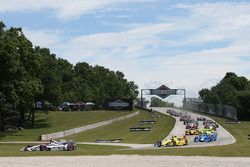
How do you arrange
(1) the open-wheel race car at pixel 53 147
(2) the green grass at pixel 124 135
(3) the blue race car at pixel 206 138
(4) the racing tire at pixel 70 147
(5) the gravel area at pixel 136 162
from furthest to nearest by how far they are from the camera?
(2) the green grass at pixel 124 135 → (3) the blue race car at pixel 206 138 → (4) the racing tire at pixel 70 147 → (1) the open-wheel race car at pixel 53 147 → (5) the gravel area at pixel 136 162

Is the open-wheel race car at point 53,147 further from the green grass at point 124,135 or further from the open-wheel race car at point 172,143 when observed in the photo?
the green grass at point 124,135

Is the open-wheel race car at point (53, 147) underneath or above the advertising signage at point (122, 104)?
underneath

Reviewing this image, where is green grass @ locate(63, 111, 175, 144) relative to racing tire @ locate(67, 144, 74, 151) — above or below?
below

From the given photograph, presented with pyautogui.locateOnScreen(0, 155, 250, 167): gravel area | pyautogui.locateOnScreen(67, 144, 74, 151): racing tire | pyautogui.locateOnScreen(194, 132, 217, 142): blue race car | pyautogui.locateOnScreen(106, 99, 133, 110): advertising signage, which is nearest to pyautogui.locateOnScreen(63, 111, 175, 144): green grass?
pyautogui.locateOnScreen(194, 132, 217, 142): blue race car

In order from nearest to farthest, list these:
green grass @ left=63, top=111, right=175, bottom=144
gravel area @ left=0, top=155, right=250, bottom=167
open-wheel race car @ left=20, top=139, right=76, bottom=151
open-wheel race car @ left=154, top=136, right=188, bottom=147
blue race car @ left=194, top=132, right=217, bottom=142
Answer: gravel area @ left=0, top=155, right=250, bottom=167
open-wheel race car @ left=20, top=139, right=76, bottom=151
open-wheel race car @ left=154, top=136, right=188, bottom=147
blue race car @ left=194, top=132, right=217, bottom=142
green grass @ left=63, top=111, right=175, bottom=144

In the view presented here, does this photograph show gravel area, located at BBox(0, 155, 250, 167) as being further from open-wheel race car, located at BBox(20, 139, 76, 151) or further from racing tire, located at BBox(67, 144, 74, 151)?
racing tire, located at BBox(67, 144, 74, 151)

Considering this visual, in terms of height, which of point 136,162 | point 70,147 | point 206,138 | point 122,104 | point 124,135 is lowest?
point 124,135

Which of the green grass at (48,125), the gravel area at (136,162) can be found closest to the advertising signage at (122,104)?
the green grass at (48,125)

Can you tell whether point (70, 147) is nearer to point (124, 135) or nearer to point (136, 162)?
point (136, 162)

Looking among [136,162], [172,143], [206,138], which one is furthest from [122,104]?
[136,162]

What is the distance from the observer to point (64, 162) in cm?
3569

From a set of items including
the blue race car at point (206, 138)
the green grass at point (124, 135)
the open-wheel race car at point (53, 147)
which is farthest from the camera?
the green grass at point (124, 135)

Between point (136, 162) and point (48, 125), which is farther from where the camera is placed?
point (48, 125)

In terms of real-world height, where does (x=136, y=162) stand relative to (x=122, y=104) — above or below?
below
